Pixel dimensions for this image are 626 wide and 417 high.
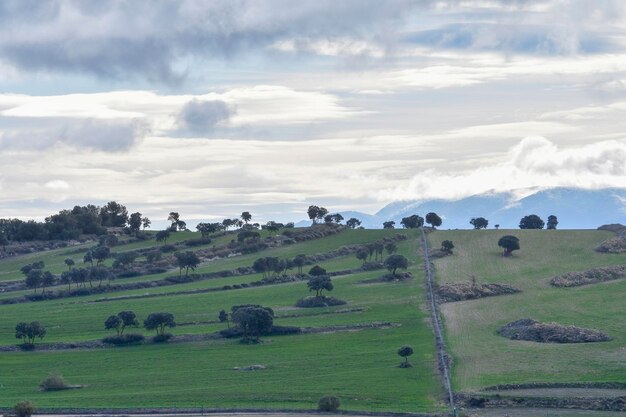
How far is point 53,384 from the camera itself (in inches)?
4943

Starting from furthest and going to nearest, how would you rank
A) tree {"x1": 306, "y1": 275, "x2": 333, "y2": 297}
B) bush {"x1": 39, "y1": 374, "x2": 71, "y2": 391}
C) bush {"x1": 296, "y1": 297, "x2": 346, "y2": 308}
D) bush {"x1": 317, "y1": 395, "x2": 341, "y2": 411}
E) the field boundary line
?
1. tree {"x1": 306, "y1": 275, "x2": 333, "y2": 297}
2. bush {"x1": 296, "y1": 297, "x2": 346, "y2": 308}
3. bush {"x1": 39, "y1": 374, "x2": 71, "y2": 391}
4. the field boundary line
5. bush {"x1": 317, "y1": 395, "x2": 341, "y2": 411}

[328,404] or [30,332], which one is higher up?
[30,332]

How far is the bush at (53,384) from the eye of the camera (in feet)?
412

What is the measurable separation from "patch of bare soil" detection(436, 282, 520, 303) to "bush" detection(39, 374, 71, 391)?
73773 mm

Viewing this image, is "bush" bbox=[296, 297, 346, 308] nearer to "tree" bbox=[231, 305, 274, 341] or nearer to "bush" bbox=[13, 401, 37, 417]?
"tree" bbox=[231, 305, 274, 341]

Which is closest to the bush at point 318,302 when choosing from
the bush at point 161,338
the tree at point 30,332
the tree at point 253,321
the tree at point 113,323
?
the tree at point 253,321

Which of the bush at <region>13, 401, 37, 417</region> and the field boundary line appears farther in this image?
the field boundary line

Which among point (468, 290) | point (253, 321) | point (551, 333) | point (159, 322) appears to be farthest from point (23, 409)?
point (468, 290)

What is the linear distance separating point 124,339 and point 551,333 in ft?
199

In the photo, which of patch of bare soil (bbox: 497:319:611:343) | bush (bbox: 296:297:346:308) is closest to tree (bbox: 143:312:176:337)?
bush (bbox: 296:297:346:308)

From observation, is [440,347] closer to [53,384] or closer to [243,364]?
[243,364]

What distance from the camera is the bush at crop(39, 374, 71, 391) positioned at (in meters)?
125

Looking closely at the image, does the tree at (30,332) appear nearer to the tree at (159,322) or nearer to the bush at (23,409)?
the tree at (159,322)

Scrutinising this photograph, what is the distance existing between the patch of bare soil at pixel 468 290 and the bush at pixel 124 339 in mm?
51340
